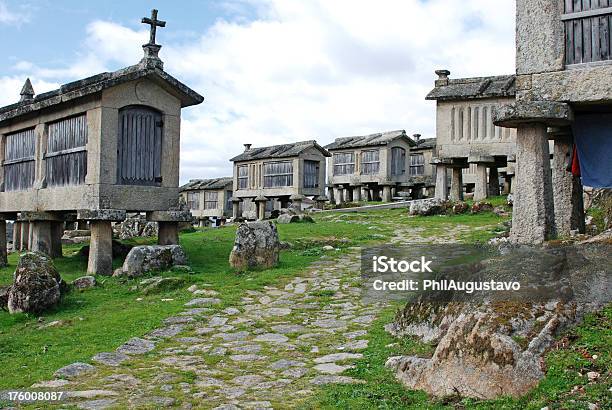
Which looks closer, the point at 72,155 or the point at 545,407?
the point at 545,407

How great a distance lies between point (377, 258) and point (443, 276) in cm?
397

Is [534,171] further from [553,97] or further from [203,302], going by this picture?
[203,302]

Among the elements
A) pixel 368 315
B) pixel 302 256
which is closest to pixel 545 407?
pixel 368 315

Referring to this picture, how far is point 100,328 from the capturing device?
8555mm

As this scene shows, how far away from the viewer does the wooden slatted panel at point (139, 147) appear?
13242 mm

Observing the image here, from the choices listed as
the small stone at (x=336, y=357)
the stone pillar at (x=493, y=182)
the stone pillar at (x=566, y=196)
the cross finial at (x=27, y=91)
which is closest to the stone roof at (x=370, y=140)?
the stone pillar at (x=493, y=182)

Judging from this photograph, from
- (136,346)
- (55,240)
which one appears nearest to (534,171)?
(136,346)

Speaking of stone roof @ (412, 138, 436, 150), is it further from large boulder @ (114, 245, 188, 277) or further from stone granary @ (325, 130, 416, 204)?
large boulder @ (114, 245, 188, 277)

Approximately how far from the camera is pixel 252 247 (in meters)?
12.2

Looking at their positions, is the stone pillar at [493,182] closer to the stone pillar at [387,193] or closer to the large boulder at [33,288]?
the stone pillar at [387,193]

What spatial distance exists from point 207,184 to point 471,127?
2843cm

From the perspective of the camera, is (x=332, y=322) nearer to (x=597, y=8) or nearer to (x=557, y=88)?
(x=557, y=88)

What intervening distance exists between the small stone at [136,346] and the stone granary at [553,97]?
17.2 feet

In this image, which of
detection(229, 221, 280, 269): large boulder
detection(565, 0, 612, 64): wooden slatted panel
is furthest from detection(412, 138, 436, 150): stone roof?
detection(565, 0, 612, 64): wooden slatted panel
